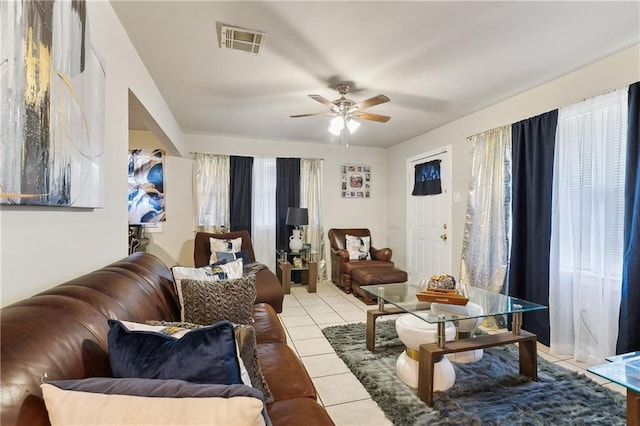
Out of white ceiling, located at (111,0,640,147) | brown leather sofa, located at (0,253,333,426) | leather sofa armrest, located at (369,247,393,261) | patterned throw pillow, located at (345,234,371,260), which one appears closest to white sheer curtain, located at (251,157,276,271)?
patterned throw pillow, located at (345,234,371,260)

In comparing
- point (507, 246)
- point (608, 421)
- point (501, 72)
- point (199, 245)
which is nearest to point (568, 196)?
point (507, 246)

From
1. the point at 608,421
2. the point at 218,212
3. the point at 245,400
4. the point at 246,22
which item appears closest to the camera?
the point at 245,400

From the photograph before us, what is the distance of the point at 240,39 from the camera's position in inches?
82.0

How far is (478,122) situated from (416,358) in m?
2.89

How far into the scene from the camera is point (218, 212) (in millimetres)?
4680

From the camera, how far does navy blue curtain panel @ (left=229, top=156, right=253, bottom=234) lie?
15.6ft

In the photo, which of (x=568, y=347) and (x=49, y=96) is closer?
(x=49, y=96)

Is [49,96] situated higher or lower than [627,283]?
higher

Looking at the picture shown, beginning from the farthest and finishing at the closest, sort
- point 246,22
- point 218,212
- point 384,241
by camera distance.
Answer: point 384,241 → point 218,212 → point 246,22

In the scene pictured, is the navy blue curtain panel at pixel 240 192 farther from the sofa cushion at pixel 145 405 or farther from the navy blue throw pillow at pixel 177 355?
the sofa cushion at pixel 145 405

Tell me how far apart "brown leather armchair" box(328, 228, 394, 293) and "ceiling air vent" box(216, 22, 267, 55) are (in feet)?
10.3

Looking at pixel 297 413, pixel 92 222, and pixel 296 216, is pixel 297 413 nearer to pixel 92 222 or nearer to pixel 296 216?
pixel 92 222

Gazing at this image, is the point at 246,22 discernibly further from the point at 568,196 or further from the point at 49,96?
the point at 568,196

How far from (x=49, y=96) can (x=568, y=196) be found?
3.55 meters
